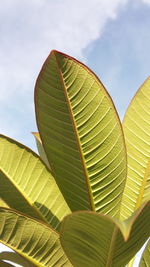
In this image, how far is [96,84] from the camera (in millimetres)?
1276

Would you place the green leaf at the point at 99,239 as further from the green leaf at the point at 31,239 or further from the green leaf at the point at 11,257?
the green leaf at the point at 11,257

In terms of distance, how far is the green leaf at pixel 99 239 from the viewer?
3.41 feet

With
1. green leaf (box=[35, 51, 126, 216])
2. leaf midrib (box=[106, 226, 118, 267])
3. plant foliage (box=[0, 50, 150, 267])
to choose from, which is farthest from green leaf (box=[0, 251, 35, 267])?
leaf midrib (box=[106, 226, 118, 267])

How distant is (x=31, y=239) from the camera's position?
4.09ft

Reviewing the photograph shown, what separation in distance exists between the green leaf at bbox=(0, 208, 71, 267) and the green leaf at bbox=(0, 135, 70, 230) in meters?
0.19

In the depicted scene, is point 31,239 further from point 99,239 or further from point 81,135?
point 81,135

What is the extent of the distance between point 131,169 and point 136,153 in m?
0.06

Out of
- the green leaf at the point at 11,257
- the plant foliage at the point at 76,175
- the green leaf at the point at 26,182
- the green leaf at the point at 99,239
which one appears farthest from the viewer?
the green leaf at the point at 11,257

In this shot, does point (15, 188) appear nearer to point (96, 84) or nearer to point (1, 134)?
point (1, 134)

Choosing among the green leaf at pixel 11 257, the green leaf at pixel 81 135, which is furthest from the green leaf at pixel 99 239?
the green leaf at pixel 11 257

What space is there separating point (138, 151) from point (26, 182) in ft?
1.39

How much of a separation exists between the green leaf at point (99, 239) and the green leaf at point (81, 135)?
9.1 inches

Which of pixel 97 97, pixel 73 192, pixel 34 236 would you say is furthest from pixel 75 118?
pixel 34 236

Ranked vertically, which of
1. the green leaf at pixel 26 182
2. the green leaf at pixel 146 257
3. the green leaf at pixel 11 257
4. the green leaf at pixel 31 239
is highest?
the green leaf at pixel 26 182
